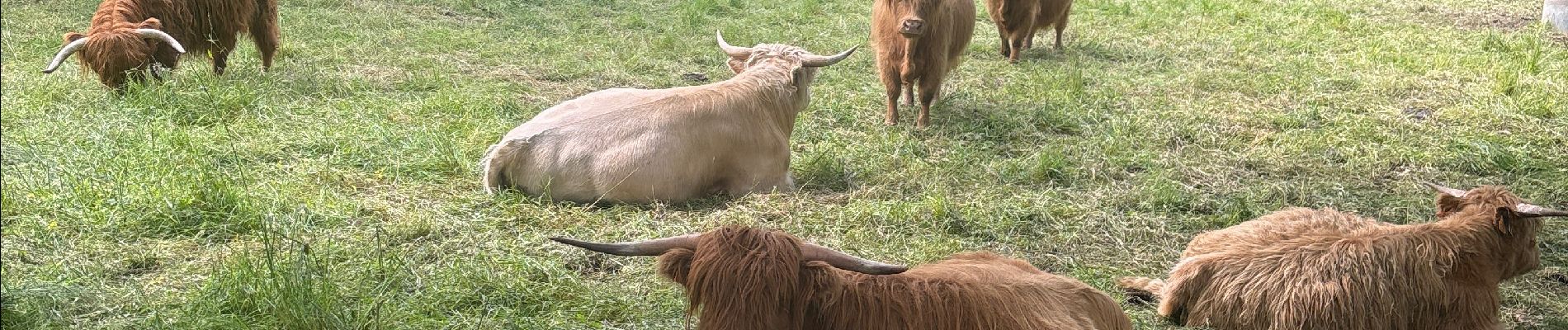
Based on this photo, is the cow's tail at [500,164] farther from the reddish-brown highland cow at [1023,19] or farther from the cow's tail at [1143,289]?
the reddish-brown highland cow at [1023,19]

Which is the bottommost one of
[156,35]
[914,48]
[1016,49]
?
[1016,49]

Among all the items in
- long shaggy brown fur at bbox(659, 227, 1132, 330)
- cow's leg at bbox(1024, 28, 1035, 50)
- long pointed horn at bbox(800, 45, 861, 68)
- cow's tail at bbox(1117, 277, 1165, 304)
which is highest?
long shaggy brown fur at bbox(659, 227, 1132, 330)

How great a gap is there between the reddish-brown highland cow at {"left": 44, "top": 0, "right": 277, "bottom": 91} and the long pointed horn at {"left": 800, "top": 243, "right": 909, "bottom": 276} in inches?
191

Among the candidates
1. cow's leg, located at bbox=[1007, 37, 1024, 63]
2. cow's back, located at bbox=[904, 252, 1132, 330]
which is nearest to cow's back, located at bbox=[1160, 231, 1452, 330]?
cow's back, located at bbox=[904, 252, 1132, 330]

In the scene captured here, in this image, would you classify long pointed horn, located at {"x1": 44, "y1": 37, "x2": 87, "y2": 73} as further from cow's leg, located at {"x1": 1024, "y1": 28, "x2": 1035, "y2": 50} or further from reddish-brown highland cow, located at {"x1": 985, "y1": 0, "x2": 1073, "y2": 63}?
cow's leg, located at {"x1": 1024, "y1": 28, "x2": 1035, "y2": 50}

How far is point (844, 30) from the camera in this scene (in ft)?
33.2

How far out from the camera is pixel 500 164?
5.21 metres

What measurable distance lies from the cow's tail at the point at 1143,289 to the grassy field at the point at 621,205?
0.09 metres

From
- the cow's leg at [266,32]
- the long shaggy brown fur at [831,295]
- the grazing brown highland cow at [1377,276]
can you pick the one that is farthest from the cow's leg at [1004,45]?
the long shaggy brown fur at [831,295]

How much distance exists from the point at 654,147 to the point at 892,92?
2218 mm

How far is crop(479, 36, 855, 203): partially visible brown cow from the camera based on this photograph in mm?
5137

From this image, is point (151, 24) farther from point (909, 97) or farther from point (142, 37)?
point (909, 97)

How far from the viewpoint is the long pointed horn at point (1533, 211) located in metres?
3.83

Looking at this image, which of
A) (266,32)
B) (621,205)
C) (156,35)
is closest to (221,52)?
(266,32)
